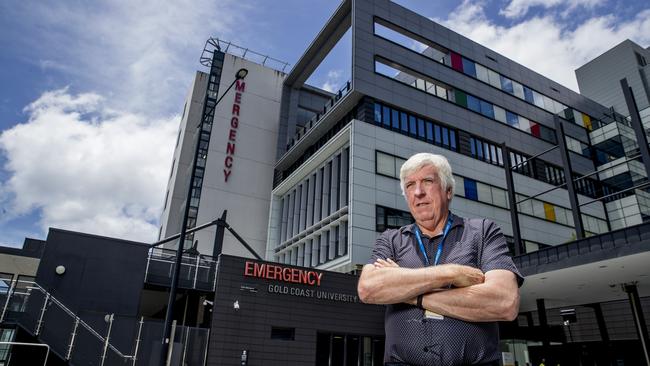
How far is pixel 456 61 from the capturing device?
36688 mm

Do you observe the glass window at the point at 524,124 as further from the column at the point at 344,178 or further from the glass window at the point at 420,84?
the column at the point at 344,178

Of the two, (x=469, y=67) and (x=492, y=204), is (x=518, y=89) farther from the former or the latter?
(x=492, y=204)

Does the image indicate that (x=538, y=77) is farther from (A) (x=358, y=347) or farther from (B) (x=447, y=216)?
(B) (x=447, y=216)

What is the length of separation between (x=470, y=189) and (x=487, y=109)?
901 cm

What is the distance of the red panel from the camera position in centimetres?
3631

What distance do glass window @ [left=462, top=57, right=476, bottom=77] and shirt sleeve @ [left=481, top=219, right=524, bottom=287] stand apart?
3731 cm

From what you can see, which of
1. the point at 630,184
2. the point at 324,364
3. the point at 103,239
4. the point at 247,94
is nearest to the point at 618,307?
the point at 324,364

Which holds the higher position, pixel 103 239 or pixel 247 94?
pixel 247 94

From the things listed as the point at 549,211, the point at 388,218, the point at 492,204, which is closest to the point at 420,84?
the point at 492,204

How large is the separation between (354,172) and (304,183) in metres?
9.65

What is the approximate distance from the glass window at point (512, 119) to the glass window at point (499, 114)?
0.40 metres

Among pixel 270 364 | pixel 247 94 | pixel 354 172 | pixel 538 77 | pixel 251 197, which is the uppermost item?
pixel 538 77

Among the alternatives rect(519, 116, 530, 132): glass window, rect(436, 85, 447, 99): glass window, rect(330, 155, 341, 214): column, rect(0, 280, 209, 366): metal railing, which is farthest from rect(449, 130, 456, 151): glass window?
rect(0, 280, 209, 366): metal railing

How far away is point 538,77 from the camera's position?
4316cm
